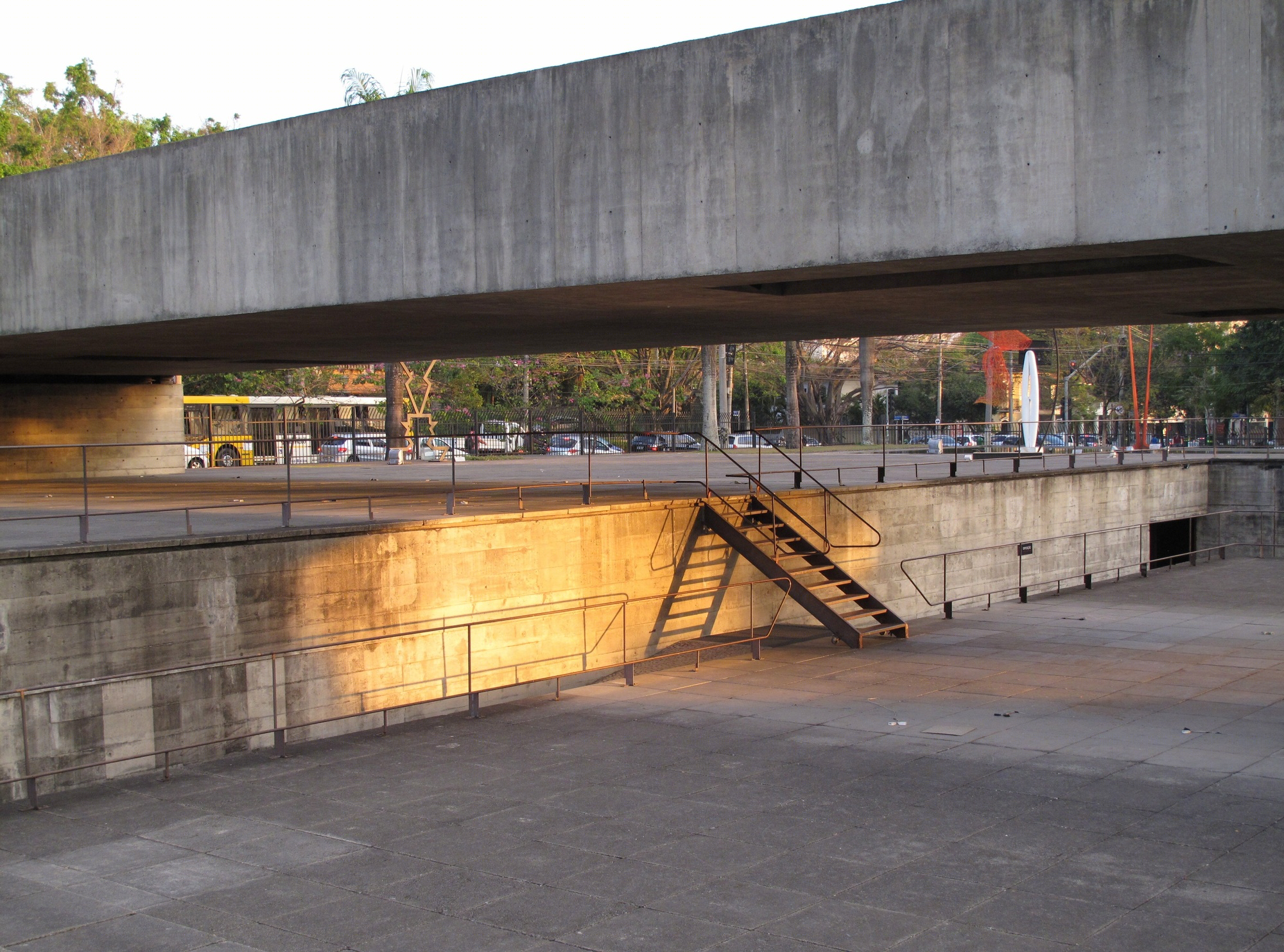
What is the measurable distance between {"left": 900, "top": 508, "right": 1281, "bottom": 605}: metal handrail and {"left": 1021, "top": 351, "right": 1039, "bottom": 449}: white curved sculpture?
6.73m

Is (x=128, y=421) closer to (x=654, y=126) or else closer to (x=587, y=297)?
(x=587, y=297)

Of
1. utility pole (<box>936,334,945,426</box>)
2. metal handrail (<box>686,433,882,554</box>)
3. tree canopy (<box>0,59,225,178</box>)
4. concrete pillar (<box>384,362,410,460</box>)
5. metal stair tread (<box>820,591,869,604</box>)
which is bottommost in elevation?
metal stair tread (<box>820,591,869,604</box>)

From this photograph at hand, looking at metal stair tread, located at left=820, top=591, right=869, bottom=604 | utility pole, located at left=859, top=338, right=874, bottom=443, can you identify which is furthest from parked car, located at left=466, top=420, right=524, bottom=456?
utility pole, located at left=859, top=338, right=874, bottom=443

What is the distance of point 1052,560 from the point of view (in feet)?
107

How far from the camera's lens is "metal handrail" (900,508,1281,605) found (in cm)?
2645

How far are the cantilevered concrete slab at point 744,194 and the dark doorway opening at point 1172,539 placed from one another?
18963 millimetres

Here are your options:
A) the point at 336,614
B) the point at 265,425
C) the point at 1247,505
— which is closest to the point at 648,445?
the point at 265,425

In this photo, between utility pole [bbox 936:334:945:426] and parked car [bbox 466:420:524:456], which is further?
utility pole [bbox 936:334:945:426]

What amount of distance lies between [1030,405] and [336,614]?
3495 cm

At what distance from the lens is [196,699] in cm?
1385

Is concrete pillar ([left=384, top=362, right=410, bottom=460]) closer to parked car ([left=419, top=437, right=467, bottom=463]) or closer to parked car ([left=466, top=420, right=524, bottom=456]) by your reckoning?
parked car ([left=419, top=437, right=467, bottom=463])

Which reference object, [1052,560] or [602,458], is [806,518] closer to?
[1052,560]

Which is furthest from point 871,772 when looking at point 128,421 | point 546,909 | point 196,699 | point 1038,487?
point 128,421

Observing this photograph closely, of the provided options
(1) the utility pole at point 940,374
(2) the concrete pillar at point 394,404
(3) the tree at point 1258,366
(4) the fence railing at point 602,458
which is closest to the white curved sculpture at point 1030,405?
(4) the fence railing at point 602,458
